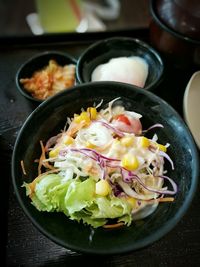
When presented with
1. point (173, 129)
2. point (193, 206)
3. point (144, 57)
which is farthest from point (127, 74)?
point (193, 206)

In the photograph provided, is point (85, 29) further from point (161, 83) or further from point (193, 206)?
point (193, 206)

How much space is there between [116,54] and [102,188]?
2.60 feet

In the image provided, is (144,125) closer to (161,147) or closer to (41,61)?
(161,147)

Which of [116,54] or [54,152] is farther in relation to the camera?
[116,54]

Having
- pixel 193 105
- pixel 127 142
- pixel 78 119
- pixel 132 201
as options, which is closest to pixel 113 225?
pixel 132 201

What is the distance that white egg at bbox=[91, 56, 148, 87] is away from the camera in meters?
1.46

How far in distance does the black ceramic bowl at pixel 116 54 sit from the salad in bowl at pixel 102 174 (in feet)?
1.21

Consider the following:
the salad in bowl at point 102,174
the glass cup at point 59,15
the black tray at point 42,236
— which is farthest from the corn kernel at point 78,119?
the glass cup at point 59,15

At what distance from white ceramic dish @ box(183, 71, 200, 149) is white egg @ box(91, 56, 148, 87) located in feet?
0.63

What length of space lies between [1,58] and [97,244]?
1.07 m

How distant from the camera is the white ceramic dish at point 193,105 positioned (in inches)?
54.1

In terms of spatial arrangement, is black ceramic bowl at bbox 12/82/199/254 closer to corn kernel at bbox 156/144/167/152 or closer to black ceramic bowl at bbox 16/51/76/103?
corn kernel at bbox 156/144/167/152

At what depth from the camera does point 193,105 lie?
145 centimetres

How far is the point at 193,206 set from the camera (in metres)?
1.25
